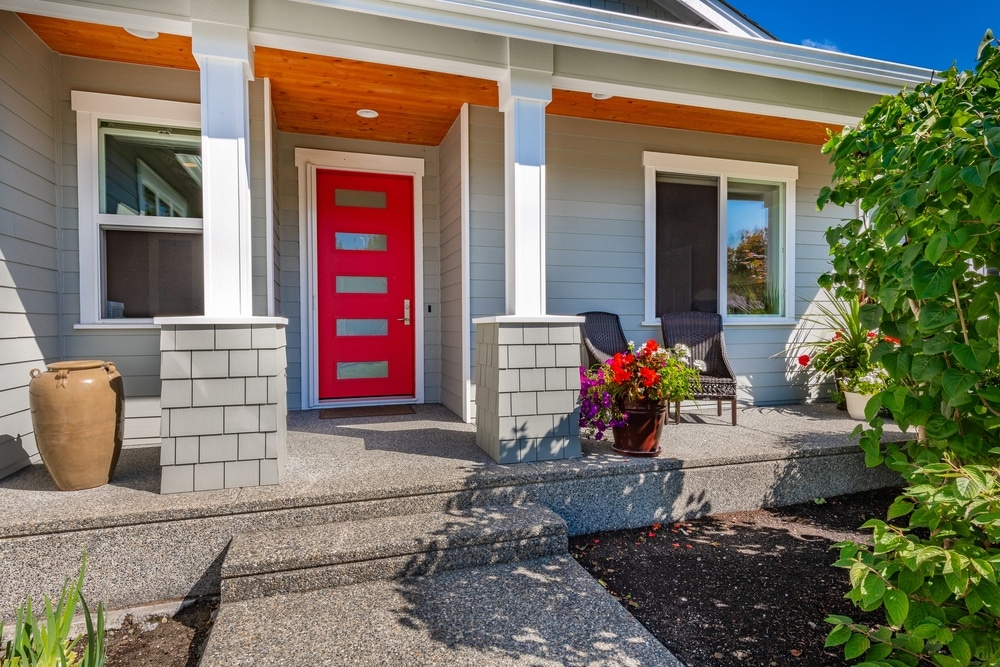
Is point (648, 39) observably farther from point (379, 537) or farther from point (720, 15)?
point (379, 537)

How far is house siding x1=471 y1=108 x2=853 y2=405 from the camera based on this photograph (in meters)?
4.28

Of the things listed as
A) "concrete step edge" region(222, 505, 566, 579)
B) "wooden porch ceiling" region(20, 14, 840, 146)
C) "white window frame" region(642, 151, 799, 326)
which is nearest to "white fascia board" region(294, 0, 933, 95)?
"wooden porch ceiling" region(20, 14, 840, 146)

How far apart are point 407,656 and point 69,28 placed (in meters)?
3.74

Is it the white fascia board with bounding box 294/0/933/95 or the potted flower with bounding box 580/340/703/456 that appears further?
the potted flower with bounding box 580/340/703/456

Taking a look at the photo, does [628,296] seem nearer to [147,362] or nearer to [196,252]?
[196,252]

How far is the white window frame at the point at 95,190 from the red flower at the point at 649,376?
3204 millimetres

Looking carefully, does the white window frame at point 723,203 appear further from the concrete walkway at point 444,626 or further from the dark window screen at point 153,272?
the dark window screen at point 153,272

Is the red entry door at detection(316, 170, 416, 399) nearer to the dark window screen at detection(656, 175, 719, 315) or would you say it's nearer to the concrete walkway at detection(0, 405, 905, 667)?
the concrete walkway at detection(0, 405, 905, 667)

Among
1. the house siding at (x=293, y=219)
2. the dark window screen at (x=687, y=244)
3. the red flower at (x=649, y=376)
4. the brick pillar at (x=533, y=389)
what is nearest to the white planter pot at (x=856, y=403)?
the dark window screen at (x=687, y=244)

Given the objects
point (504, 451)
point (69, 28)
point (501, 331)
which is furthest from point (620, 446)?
point (69, 28)

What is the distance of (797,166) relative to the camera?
5066mm

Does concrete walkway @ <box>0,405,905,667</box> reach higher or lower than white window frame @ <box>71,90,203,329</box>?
lower

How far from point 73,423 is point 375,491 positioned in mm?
1458

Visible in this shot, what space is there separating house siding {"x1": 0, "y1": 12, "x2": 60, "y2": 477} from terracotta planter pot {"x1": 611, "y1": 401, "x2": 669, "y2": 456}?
11.1ft
